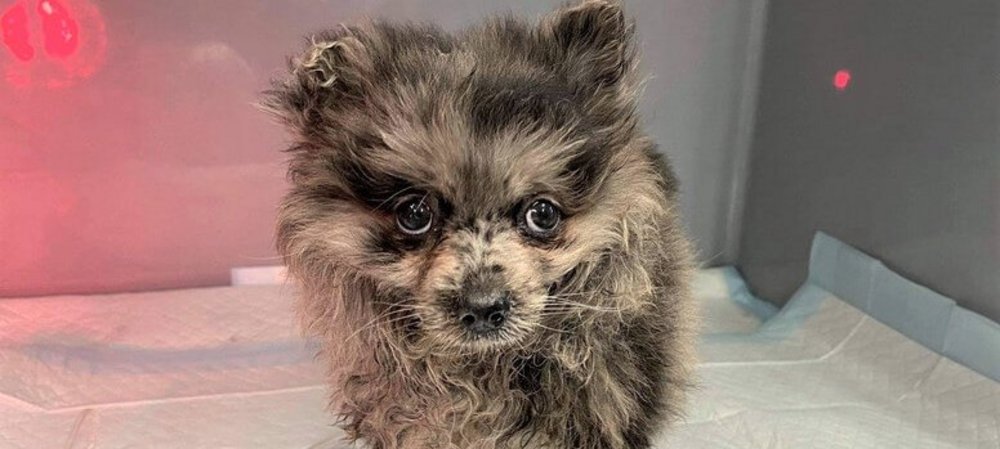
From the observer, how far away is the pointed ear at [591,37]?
1.21 meters

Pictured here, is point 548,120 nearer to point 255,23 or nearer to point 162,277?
point 255,23

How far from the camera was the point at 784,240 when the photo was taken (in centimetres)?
233

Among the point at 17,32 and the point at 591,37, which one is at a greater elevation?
the point at 591,37

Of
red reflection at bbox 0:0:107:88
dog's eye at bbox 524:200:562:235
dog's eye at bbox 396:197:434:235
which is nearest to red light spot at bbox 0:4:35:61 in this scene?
red reflection at bbox 0:0:107:88

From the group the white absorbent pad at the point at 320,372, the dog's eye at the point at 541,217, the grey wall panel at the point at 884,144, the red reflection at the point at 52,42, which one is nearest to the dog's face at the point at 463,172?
the dog's eye at the point at 541,217

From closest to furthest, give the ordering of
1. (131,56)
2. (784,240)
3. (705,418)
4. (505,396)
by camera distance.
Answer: (505,396), (705,418), (131,56), (784,240)

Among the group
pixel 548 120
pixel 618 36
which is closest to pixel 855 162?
pixel 618 36

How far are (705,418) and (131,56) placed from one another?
4.81ft

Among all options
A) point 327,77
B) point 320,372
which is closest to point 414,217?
point 327,77

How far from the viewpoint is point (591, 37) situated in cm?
121

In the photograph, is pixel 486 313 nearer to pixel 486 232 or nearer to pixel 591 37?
pixel 486 232

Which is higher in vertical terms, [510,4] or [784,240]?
[510,4]

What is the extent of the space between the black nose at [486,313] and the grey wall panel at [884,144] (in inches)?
46.0

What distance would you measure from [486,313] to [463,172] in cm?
16
